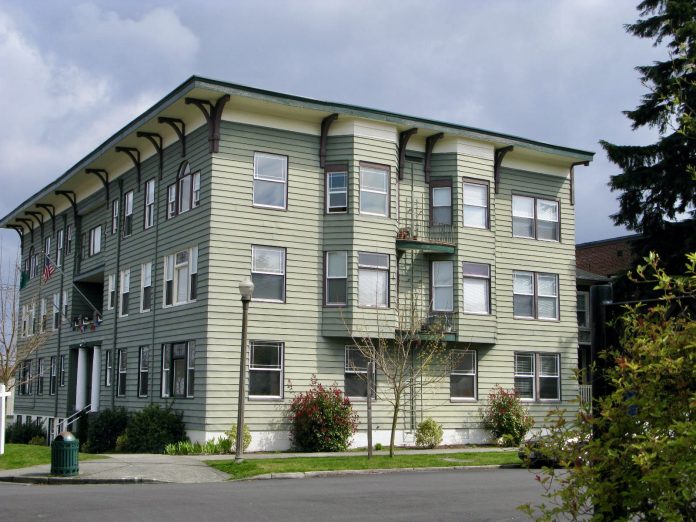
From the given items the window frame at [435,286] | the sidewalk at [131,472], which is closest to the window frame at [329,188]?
the window frame at [435,286]

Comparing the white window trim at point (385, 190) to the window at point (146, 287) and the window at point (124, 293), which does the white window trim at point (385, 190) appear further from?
the window at point (124, 293)

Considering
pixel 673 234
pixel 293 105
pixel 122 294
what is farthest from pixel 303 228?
pixel 673 234

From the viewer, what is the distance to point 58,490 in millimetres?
17312

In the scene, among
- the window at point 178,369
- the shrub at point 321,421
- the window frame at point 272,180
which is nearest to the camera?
the shrub at point 321,421

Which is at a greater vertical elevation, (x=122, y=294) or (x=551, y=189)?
(x=551, y=189)

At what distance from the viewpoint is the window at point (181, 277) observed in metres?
28.3

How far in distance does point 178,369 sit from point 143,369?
3.09 m

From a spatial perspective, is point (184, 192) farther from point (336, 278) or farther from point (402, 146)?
point (402, 146)

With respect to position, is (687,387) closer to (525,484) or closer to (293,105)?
(525,484)

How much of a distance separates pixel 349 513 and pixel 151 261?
19648mm

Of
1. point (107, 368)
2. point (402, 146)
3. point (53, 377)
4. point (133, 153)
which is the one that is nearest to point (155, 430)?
point (107, 368)

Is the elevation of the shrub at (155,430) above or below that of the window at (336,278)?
below

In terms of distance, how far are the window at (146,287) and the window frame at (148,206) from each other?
1482mm

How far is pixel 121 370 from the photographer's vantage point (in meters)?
33.3
